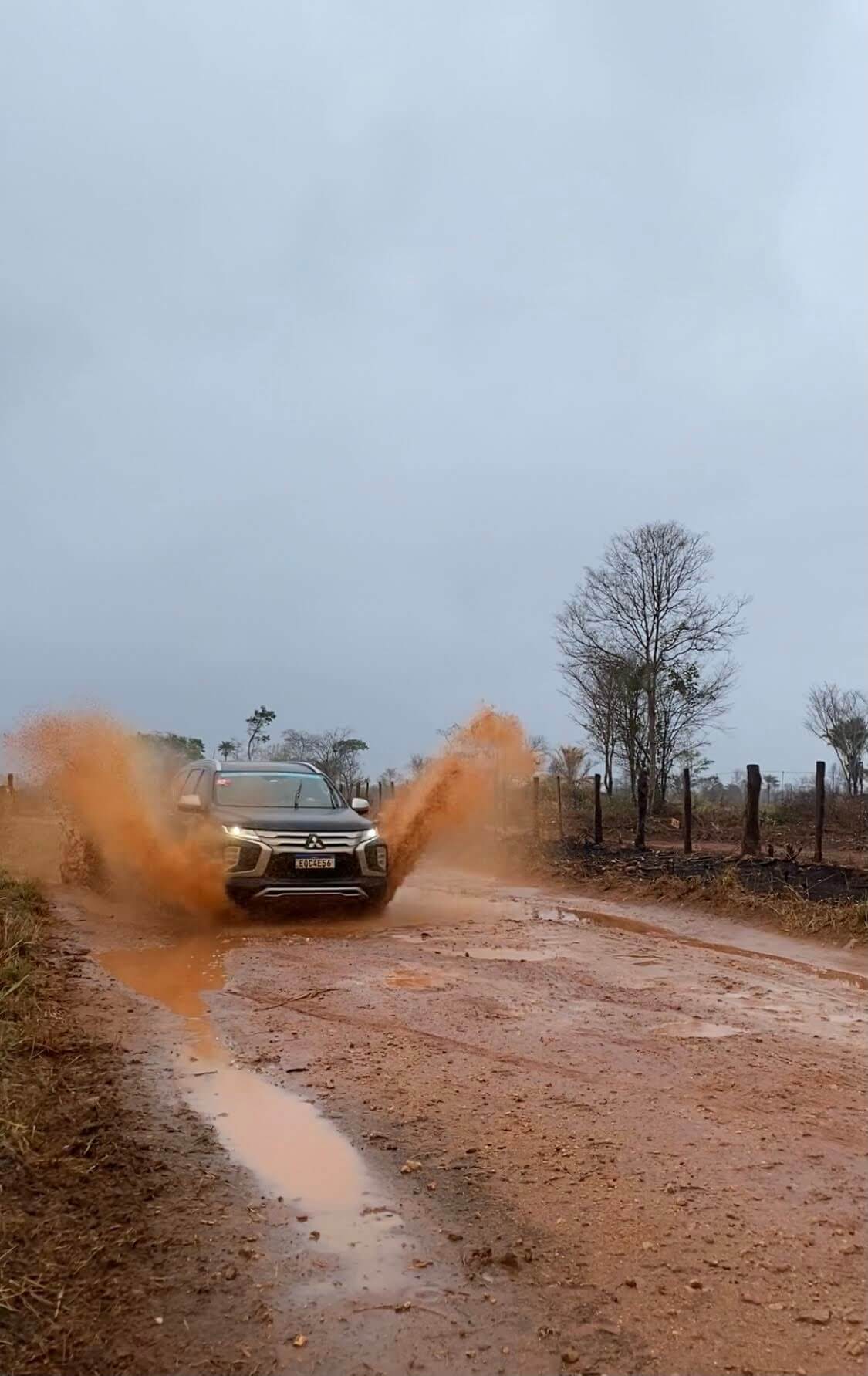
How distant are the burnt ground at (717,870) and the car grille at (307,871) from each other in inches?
200

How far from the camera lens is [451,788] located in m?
15.0

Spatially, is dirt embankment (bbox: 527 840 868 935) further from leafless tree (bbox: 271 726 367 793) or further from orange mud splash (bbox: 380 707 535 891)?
leafless tree (bbox: 271 726 367 793)

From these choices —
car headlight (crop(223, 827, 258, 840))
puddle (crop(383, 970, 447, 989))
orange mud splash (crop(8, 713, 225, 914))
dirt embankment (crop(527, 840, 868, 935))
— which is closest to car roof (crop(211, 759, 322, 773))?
orange mud splash (crop(8, 713, 225, 914))

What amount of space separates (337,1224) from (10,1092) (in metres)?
1.96

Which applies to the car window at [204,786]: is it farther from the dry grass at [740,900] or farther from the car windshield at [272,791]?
the dry grass at [740,900]

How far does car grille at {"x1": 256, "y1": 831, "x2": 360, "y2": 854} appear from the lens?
34.9 feet

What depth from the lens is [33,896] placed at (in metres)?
11.4

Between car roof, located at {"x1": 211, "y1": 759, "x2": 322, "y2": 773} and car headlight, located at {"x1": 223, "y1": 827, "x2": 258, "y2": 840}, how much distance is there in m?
1.64

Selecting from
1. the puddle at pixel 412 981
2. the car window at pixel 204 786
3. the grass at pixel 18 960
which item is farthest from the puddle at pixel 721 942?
the grass at pixel 18 960

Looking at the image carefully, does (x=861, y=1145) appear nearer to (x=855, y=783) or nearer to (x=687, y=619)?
(x=855, y=783)

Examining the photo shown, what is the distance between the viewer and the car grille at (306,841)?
10.6 meters

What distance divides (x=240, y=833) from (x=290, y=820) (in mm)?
607

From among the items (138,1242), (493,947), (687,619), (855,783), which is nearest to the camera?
(138,1242)

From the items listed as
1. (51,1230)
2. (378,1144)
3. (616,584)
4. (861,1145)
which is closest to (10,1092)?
(51,1230)
